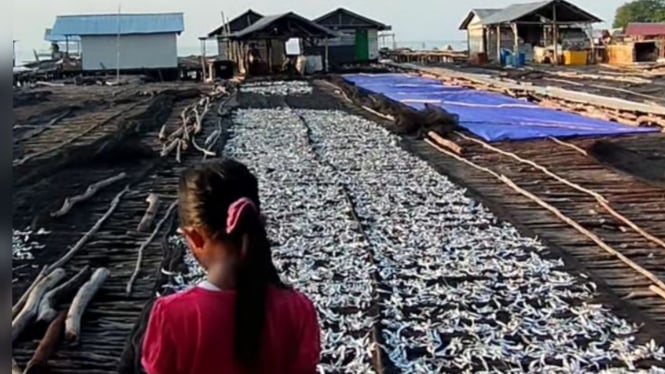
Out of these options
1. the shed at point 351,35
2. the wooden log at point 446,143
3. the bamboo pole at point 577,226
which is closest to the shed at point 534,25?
the shed at point 351,35

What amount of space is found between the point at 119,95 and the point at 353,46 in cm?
1845

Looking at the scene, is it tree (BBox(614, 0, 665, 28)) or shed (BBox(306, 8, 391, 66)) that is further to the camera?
tree (BBox(614, 0, 665, 28))

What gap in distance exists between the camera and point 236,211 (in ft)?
5.64

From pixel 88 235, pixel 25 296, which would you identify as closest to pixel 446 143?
pixel 88 235

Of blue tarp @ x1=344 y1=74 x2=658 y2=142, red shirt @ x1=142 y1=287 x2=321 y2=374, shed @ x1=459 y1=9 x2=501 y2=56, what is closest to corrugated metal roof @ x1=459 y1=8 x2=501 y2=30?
shed @ x1=459 y1=9 x2=501 y2=56

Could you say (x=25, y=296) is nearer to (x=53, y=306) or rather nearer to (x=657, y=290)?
(x=53, y=306)

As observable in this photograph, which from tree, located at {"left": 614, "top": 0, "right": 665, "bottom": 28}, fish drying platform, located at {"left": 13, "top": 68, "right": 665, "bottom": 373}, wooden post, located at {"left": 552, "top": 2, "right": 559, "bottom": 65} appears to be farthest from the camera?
tree, located at {"left": 614, "top": 0, "right": 665, "bottom": 28}

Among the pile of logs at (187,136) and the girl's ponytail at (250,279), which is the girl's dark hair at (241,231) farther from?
the pile of logs at (187,136)

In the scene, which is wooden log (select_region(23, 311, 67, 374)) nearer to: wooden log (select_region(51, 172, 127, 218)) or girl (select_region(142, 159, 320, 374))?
girl (select_region(142, 159, 320, 374))

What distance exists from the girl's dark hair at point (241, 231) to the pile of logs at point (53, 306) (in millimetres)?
1998

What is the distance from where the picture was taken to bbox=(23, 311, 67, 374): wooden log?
145 inches

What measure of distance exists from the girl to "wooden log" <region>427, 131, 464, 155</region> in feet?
27.4

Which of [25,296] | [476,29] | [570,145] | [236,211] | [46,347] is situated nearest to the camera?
[236,211]

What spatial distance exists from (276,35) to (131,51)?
22.3 feet
